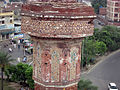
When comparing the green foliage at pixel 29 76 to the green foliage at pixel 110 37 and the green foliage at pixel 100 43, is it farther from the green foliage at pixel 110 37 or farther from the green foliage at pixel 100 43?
the green foliage at pixel 110 37

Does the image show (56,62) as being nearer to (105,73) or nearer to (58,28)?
(58,28)

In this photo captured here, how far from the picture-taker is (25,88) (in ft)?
88.7

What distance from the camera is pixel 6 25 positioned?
45.1 metres

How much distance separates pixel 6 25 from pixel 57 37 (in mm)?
39898

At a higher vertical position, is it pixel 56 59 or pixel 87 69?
pixel 56 59

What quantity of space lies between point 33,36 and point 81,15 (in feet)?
5.21

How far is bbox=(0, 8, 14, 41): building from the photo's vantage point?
44000mm

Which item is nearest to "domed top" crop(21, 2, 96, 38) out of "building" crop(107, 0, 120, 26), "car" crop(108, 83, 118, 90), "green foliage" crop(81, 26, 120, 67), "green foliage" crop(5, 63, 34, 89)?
"green foliage" crop(5, 63, 34, 89)

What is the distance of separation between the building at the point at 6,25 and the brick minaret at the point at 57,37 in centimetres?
3791

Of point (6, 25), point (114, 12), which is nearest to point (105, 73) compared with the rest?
point (6, 25)

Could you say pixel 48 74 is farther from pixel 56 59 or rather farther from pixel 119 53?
pixel 119 53

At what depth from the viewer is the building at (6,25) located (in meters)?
44.0

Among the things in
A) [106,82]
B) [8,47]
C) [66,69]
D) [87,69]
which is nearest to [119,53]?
[87,69]

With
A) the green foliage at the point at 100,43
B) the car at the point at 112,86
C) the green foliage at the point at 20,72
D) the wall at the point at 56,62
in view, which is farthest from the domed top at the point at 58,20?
A: the green foliage at the point at 100,43
